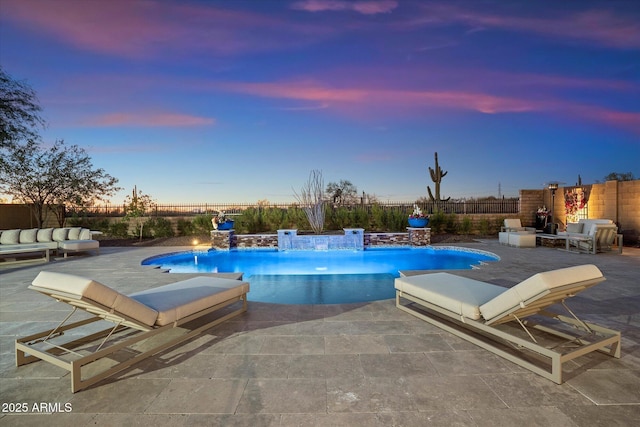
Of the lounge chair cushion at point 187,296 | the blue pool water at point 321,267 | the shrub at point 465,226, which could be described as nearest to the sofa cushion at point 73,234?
the blue pool water at point 321,267

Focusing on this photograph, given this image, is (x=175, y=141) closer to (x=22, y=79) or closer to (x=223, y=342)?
(x=22, y=79)

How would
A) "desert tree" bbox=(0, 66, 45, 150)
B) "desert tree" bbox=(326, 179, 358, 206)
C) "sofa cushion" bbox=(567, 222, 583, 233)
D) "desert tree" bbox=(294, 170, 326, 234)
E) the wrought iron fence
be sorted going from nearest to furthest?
"sofa cushion" bbox=(567, 222, 583, 233), "desert tree" bbox=(0, 66, 45, 150), "desert tree" bbox=(294, 170, 326, 234), the wrought iron fence, "desert tree" bbox=(326, 179, 358, 206)

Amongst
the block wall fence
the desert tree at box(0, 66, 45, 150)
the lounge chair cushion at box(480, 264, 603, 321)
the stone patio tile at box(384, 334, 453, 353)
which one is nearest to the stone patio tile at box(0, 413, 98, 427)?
the stone patio tile at box(384, 334, 453, 353)

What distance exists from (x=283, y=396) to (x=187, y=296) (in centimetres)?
149

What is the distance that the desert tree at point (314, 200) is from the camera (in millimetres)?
11820

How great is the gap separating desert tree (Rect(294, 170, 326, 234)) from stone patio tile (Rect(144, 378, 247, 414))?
936cm

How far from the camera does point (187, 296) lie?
9.77ft

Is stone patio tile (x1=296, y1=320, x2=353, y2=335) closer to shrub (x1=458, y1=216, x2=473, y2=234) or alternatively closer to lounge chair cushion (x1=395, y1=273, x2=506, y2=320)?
lounge chair cushion (x1=395, y1=273, x2=506, y2=320)

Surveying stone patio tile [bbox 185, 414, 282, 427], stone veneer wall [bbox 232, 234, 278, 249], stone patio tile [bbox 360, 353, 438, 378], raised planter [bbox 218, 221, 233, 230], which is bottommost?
stone patio tile [bbox 360, 353, 438, 378]

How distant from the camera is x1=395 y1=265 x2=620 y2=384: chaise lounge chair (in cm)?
227

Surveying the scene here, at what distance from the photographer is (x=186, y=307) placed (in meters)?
2.78

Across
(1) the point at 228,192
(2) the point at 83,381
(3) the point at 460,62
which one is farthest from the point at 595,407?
(1) the point at 228,192

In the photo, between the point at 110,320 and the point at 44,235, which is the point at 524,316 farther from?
the point at 44,235

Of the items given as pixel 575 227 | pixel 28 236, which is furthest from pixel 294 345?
pixel 575 227
